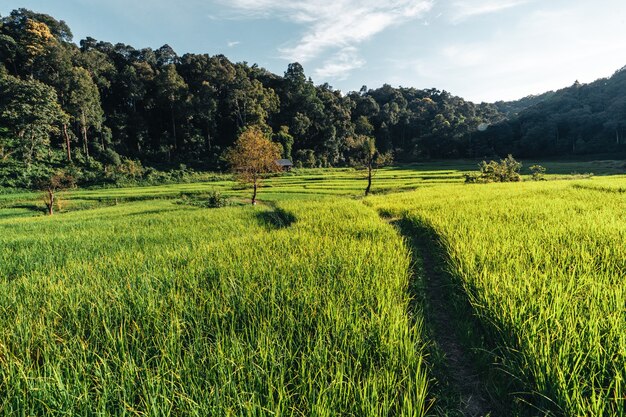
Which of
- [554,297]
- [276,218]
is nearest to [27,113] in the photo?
[276,218]

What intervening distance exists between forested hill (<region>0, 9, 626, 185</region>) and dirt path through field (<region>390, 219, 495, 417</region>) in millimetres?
47903

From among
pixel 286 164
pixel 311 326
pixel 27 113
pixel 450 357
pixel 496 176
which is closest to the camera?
pixel 311 326

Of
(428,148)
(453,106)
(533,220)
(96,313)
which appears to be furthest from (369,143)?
(453,106)

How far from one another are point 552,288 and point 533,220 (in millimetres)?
5950

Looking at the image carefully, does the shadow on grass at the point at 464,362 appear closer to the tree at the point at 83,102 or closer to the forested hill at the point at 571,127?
the tree at the point at 83,102

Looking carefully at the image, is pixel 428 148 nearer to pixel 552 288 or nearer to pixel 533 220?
pixel 533 220

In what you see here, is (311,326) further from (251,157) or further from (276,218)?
(251,157)

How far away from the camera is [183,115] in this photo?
62.0 m

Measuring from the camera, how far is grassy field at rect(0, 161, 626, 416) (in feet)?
8.57

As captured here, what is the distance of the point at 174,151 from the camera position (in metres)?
61.9

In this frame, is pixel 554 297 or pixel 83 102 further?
pixel 83 102

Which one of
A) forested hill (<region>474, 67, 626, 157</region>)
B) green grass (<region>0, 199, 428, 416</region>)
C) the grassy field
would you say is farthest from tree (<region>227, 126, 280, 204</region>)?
forested hill (<region>474, 67, 626, 157</region>)

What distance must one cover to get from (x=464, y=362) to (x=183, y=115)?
6848 cm

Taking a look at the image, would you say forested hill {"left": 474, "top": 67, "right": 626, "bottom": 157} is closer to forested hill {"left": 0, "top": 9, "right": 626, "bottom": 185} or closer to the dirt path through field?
forested hill {"left": 0, "top": 9, "right": 626, "bottom": 185}
